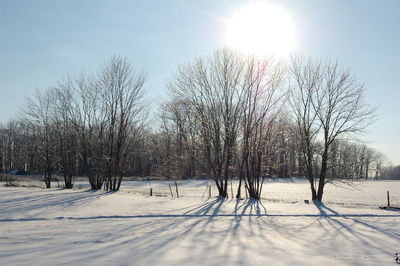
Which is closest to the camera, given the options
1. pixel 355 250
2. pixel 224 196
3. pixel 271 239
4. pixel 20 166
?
pixel 355 250

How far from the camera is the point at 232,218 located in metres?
11.8

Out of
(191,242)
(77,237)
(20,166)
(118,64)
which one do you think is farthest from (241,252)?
(20,166)

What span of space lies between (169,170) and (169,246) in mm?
16253

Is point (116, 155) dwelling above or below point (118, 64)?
below

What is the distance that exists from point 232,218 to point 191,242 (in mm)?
4708

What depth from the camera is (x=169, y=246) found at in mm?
6820

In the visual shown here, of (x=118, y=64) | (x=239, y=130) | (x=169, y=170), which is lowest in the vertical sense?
(x=169, y=170)

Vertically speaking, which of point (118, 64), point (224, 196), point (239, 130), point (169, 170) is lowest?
point (224, 196)

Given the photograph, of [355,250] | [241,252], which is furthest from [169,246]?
[355,250]

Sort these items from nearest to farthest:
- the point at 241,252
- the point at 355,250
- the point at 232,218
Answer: the point at 241,252 → the point at 355,250 → the point at 232,218

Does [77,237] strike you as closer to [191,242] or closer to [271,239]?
[191,242]

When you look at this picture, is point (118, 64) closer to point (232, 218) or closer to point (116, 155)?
point (116, 155)

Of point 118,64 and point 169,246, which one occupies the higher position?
point 118,64

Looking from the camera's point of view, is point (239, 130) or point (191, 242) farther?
point (239, 130)
